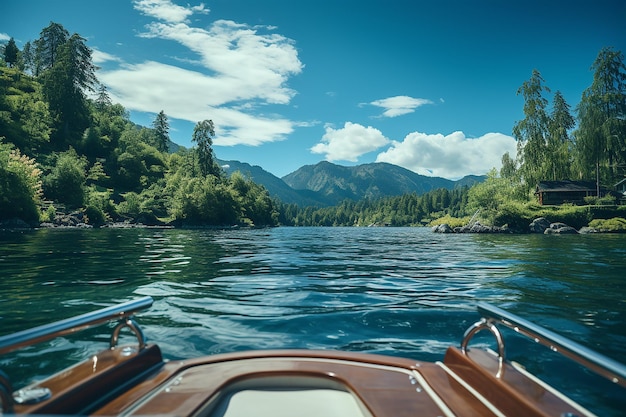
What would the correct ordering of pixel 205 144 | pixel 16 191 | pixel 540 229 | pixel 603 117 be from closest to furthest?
pixel 16 191 → pixel 540 229 → pixel 603 117 → pixel 205 144

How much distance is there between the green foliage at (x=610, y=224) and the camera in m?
46.4

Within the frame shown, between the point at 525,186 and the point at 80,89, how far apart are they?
108053 millimetres

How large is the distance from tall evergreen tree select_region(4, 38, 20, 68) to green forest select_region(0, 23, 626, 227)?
34 cm

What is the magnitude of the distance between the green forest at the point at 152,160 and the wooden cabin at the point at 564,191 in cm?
221

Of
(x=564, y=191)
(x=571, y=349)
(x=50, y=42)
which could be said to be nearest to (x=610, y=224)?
(x=564, y=191)

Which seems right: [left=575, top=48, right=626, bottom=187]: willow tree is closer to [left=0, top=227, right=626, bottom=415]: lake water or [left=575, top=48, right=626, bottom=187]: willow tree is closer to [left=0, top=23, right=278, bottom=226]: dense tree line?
[left=0, top=227, right=626, bottom=415]: lake water

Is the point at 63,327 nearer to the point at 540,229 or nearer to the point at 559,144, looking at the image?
the point at 540,229

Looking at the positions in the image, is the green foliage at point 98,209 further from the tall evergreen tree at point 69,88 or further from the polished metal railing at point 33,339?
the polished metal railing at point 33,339

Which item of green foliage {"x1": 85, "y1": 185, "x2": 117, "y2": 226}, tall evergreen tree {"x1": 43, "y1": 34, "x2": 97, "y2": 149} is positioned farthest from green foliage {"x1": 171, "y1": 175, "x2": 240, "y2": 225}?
tall evergreen tree {"x1": 43, "y1": 34, "x2": 97, "y2": 149}

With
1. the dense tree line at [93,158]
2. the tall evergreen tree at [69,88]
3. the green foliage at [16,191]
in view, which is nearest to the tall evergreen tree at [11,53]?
the dense tree line at [93,158]

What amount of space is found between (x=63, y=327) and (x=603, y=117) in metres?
76.1

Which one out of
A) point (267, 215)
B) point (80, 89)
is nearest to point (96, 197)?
point (80, 89)

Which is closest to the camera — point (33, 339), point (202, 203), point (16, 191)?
point (33, 339)

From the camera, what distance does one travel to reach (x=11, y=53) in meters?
114
